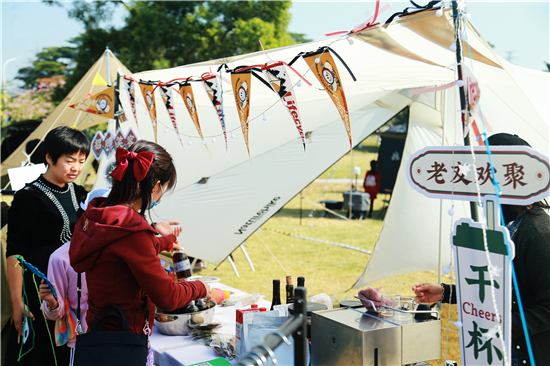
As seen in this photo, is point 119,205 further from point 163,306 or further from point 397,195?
point 397,195

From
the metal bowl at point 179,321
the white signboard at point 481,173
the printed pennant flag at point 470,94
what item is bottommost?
the metal bowl at point 179,321

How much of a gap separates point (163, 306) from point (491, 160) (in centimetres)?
104

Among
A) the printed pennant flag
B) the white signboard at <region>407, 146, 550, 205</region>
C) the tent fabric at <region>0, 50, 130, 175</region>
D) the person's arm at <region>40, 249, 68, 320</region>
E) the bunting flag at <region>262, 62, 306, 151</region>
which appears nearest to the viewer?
the white signboard at <region>407, 146, 550, 205</region>

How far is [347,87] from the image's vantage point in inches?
147

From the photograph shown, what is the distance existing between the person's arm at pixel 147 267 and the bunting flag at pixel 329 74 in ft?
4.23

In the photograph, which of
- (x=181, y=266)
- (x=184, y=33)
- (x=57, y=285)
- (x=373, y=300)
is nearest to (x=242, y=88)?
(x=181, y=266)

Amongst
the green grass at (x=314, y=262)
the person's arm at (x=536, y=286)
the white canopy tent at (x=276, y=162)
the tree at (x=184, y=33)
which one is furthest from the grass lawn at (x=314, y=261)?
the tree at (x=184, y=33)

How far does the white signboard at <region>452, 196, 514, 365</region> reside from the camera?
1.06m

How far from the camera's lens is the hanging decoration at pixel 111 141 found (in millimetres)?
3910

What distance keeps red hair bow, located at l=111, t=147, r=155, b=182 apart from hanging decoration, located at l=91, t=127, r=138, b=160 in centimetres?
253

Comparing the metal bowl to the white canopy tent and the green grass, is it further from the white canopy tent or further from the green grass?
the white canopy tent

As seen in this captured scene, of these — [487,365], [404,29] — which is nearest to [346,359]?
[487,365]

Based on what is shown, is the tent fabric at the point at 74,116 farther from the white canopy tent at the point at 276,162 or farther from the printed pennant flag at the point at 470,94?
the printed pennant flag at the point at 470,94

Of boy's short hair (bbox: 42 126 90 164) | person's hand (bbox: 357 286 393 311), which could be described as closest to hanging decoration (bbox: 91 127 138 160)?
boy's short hair (bbox: 42 126 90 164)
